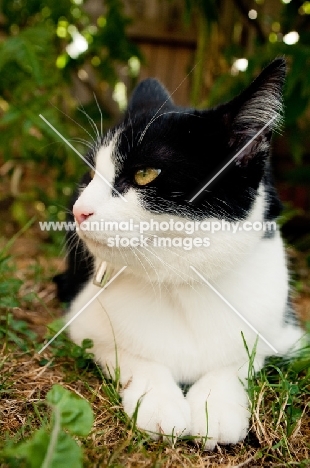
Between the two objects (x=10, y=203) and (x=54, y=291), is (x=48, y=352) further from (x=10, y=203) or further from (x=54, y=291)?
(x=10, y=203)

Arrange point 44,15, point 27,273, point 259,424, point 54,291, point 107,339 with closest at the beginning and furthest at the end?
point 259,424 < point 107,339 < point 54,291 < point 27,273 < point 44,15

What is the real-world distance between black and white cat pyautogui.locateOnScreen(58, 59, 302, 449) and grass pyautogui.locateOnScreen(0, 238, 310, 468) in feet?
0.11

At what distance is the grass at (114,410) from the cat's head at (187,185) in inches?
12.0

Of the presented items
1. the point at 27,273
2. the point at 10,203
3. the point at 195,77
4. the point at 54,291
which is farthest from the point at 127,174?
the point at 10,203

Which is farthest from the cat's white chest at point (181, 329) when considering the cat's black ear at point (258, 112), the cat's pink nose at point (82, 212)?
the cat's black ear at point (258, 112)

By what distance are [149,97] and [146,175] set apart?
0.48 meters

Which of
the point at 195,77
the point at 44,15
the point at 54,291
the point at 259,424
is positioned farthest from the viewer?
the point at 195,77

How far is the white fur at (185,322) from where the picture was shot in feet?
3.29

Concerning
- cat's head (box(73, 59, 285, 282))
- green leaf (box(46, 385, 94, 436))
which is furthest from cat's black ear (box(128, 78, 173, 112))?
green leaf (box(46, 385, 94, 436))

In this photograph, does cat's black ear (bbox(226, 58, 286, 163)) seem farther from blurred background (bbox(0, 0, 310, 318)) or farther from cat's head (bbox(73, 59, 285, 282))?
blurred background (bbox(0, 0, 310, 318))

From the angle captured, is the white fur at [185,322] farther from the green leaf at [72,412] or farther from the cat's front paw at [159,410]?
the green leaf at [72,412]

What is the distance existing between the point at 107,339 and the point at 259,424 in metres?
0.42

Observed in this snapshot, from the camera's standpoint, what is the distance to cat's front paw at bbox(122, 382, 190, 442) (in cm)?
95

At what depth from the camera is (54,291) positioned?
1933 mm
